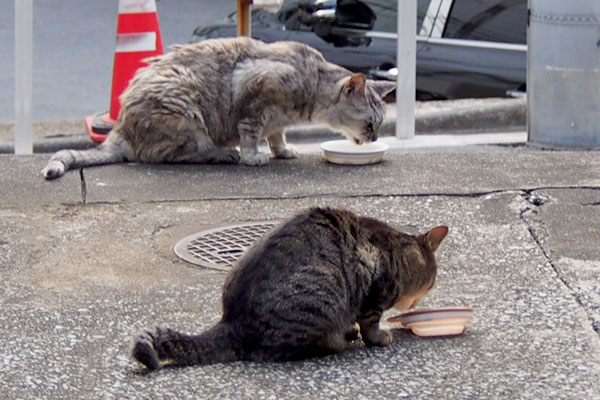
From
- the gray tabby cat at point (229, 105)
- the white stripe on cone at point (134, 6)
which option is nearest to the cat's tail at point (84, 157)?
the gray tabby cat at point (229, 105)

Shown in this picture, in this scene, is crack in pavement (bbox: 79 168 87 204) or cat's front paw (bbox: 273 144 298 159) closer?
crack in pavement (bbox: 79 168 87 204)

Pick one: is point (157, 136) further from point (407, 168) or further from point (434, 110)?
point (434, 110)

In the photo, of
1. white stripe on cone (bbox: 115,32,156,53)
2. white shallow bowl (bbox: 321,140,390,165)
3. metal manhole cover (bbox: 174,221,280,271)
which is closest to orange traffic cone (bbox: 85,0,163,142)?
white stripe on cone (bbox: 115,32,156,53)

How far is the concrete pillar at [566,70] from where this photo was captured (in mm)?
6754

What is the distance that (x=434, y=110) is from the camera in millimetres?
8609

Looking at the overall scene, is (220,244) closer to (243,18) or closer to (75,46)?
(243,18)

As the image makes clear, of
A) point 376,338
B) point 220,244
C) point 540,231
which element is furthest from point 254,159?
point 376,338

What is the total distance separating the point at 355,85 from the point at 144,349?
11.6 feet

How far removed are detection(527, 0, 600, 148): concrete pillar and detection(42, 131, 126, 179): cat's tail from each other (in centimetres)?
294

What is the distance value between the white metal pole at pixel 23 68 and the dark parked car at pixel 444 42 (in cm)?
280

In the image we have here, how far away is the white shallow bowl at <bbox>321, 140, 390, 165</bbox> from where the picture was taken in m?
6.32

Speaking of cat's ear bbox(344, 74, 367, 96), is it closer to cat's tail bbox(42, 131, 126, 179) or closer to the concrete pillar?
the concrete pillar

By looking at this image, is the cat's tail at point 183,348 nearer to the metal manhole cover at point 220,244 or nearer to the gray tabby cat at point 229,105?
the metal manhole cover at point 220,244

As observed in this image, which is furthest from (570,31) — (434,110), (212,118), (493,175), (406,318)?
(406,318)
